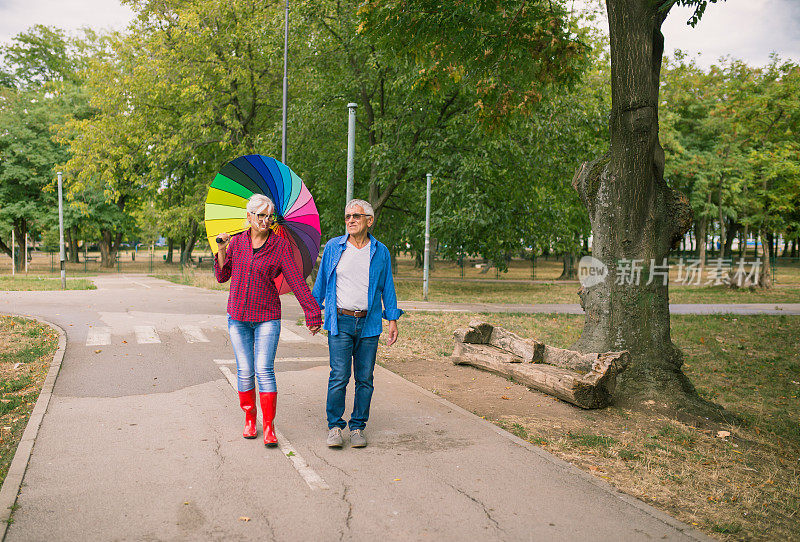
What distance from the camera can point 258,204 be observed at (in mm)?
4969

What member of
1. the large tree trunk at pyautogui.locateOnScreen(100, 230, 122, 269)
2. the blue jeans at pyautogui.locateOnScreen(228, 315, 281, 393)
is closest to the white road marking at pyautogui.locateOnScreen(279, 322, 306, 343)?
the blue jeans at pyautogui.locateOnScreen(228, 315, 281, 393)

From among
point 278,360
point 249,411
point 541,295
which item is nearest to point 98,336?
point 278,360

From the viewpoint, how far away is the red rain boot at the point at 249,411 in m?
5.24

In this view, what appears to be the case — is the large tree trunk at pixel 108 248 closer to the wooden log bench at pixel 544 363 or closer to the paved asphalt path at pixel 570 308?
the paved asphalt path at pixel 570 308

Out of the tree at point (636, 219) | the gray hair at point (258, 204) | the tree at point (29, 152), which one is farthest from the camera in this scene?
the tree at point (29, 152)

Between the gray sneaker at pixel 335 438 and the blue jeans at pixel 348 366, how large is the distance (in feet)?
0.28

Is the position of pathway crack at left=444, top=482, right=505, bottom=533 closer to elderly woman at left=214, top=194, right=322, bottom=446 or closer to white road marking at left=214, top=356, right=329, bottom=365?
elderly woman at left=214, top=194, right=322, bottom=446

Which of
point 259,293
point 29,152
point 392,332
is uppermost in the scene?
point 29,152

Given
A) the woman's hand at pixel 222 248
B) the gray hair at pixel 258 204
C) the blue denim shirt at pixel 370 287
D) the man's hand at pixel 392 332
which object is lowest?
the man's hand at pixel 392 332

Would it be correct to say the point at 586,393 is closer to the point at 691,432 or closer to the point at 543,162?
the point at 691,432

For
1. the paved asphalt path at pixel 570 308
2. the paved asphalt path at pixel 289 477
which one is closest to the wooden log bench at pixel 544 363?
the paved asphalt path at pixel 289 477

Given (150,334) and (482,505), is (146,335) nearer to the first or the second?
(150,334)

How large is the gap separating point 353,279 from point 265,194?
3.74 ft

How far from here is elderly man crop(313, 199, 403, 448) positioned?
5086 mm
